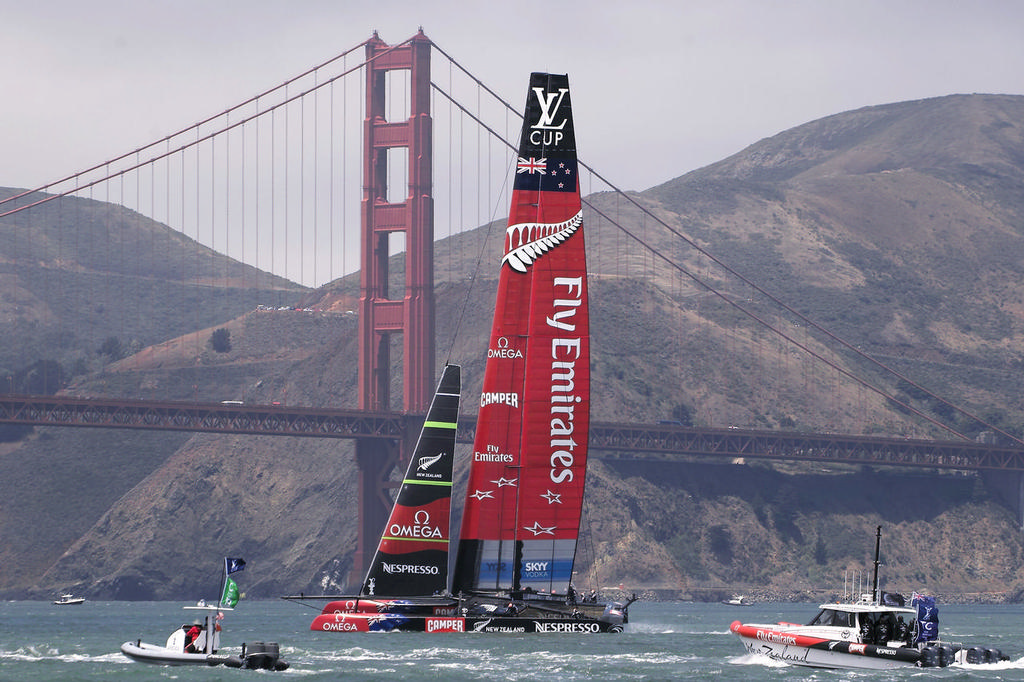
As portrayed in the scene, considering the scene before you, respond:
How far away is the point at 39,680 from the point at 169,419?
58.0m

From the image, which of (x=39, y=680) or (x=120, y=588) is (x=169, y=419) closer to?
(x=120, y=588)

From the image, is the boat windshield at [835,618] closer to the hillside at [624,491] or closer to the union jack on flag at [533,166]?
the union jack on flag at [533,166]

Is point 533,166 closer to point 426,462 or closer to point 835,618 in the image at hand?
point 426,462

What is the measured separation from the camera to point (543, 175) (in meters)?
41.3

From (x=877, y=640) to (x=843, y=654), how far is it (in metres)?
0.72

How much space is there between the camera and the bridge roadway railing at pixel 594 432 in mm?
90875

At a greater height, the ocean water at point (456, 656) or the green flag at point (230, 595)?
the green flag at point (230, 595)

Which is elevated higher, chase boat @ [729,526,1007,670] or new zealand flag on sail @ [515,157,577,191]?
new zealand flag on sail @ [515,157,577,191]

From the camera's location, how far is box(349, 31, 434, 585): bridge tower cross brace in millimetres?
96750

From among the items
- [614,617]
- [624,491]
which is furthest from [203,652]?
[624,491]

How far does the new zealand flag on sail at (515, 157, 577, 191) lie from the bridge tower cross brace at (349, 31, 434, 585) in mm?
53994

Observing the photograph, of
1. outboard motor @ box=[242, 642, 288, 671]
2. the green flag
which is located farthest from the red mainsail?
the green flag

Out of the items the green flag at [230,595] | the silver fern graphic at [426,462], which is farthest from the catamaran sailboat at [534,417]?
the green flag at [230,595]

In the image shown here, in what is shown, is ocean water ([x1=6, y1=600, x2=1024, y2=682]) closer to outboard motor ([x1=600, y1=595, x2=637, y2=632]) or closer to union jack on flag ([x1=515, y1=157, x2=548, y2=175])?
outboard motor ([x1=600, y1=595, x2=637, y2=632])
